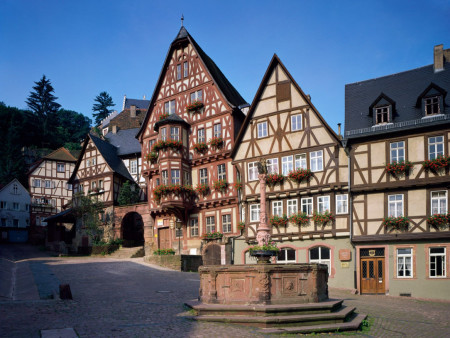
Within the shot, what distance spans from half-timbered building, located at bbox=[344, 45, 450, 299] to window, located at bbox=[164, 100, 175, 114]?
15.0 meters

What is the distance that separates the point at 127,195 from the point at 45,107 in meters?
52.7

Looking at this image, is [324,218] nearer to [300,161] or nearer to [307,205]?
[307,205]

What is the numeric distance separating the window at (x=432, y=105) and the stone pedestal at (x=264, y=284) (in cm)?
1389

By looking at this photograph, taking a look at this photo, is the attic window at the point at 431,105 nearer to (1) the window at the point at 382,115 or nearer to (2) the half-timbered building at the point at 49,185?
(1) the window at the point at 382,115

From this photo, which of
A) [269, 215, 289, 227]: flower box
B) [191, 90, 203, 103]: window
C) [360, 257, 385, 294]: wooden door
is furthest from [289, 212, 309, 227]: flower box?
[191, 90, 203, 103]: window

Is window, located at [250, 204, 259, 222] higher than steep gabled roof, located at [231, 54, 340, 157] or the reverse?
the reverse

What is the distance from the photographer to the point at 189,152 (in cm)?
3500

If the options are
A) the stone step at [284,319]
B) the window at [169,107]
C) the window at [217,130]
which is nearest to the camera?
the stone step at [284,319]

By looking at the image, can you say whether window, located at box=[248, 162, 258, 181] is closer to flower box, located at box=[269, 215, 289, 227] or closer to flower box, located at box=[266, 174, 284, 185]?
flower box, located at box=[266, 174, 284, 185]

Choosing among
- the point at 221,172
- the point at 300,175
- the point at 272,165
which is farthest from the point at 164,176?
the point at 300,175

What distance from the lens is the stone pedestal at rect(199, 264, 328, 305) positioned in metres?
13.7

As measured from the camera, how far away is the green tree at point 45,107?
77.0 m

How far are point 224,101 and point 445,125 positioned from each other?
603 inches

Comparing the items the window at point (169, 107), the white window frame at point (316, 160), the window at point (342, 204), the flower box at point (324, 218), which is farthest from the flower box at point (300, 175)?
the window at point (169, 107)
